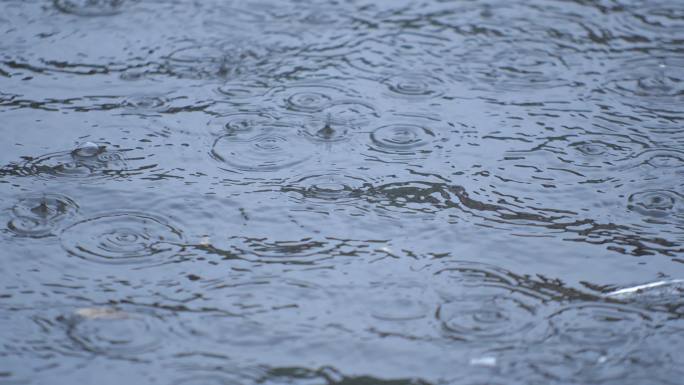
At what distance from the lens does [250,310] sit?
3.28 metres

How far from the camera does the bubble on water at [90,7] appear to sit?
220 inches

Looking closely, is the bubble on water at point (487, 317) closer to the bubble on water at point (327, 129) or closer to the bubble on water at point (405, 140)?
the bubble on water at point (405, 140)

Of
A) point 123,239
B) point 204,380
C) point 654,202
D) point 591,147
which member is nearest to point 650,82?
point 591,147

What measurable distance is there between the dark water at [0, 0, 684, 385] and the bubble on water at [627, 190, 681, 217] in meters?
0.02

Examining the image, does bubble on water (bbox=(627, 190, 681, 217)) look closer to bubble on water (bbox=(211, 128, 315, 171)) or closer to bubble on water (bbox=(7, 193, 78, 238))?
bubble on water (bbox=(211, 128, 315, 171))

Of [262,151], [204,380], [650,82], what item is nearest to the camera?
[204,380]

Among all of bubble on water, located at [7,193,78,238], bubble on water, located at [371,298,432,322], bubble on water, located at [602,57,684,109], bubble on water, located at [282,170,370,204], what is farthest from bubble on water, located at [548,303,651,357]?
bubble on water, located at [7,193,78,238]

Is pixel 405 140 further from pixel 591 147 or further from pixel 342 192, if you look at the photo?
pixel 591 147

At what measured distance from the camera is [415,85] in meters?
4.86

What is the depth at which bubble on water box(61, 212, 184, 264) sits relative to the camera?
11.7ft

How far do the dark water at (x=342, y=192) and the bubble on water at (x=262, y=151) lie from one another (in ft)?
0.04

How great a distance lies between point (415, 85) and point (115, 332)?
231cm

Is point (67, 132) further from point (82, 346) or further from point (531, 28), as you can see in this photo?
point (531, 28)

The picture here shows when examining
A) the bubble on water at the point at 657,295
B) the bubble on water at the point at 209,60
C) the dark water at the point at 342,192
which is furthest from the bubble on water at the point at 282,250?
the bubble on water at the point at 209,60
